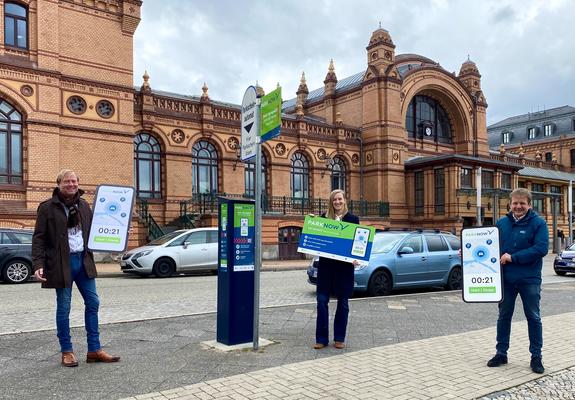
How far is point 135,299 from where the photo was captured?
10.5 m

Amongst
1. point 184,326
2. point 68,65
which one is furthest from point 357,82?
point 184,326

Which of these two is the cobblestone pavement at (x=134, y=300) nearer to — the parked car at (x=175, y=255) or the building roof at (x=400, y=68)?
the parked car at (x=175, y=255)

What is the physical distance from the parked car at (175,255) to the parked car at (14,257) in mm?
2782

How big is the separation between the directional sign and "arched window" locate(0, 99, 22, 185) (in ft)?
56.5

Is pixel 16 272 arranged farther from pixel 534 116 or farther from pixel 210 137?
pixel 534 116

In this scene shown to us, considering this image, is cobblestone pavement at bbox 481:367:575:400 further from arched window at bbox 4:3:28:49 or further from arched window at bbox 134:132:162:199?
arched window at bbox 4:3:28:49

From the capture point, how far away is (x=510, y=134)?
61.0 m

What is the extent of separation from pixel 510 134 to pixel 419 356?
6175cm

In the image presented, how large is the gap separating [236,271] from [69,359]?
2096 millimetres

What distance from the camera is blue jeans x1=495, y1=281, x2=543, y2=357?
5395mm

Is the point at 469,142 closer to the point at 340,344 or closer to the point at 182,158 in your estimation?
the point at 182,158

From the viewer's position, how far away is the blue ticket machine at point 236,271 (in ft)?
20.4

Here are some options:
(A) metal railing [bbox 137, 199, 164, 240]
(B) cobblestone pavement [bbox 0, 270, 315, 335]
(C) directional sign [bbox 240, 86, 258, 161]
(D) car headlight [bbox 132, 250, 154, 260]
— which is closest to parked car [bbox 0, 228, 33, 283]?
(B) cobblestone pavement [bbox 0, 270, 315, 335]

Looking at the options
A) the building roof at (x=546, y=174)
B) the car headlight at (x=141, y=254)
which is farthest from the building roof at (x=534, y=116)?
the car headlight at (x=141, y=254)
